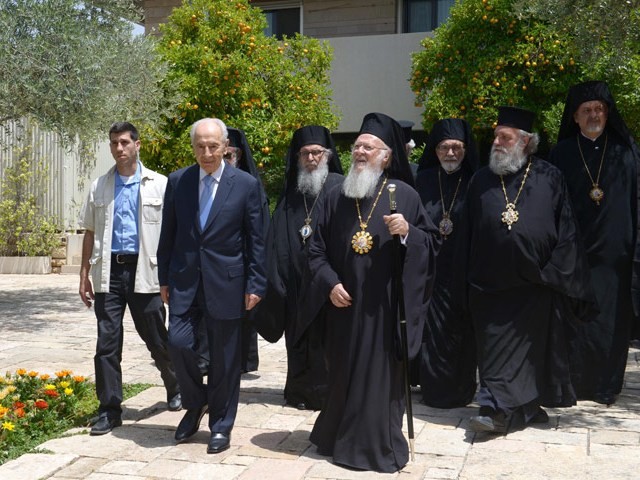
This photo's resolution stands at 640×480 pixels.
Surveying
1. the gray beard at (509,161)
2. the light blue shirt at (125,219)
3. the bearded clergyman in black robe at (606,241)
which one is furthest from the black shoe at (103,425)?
the bearded clergyman in black robe at (606,241)

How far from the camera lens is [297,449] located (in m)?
5.38

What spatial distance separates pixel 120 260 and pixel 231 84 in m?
8.75

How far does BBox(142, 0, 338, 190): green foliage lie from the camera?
554 inches

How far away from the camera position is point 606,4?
291 inches

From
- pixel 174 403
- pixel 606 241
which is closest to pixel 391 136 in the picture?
pixel 606 241

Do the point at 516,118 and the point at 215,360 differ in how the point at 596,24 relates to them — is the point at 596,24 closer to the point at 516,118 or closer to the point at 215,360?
the point at 516,118

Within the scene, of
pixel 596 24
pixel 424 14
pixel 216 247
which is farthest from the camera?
pixel 424 14

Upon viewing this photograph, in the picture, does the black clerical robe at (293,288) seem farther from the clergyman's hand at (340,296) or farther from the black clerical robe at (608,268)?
the black clerical robe at (608,268)

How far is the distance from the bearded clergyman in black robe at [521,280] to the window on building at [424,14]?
482 inches

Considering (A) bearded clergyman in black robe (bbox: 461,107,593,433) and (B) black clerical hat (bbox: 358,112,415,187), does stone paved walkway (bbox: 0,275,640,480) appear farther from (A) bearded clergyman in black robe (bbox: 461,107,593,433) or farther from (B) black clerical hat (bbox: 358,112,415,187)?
(B) black clerical hat (bbox: 358,112,415,187)

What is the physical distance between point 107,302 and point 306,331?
1.34 metres

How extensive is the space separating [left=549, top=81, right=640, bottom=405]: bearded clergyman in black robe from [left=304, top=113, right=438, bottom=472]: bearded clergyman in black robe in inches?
76.2

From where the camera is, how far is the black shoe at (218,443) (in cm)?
525

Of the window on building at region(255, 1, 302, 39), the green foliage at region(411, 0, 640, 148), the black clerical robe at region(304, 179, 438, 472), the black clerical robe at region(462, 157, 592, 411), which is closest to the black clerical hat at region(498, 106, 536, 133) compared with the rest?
the black clerical robe at region(462, 157, 592, 411)
